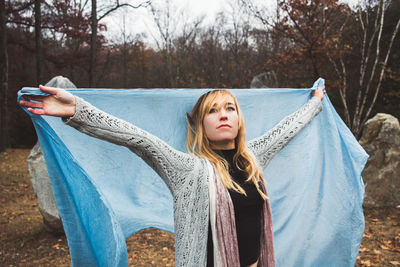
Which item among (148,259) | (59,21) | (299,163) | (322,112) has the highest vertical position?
(59,21)

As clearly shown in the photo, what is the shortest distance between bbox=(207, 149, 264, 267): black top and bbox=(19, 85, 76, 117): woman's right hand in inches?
42.2

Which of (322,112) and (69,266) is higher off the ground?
(322,112)

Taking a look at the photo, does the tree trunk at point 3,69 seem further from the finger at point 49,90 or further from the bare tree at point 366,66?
the finger at point 49,90

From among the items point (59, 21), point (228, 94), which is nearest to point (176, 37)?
point (59, 21)

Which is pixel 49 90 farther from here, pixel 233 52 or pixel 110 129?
pixel 233 52

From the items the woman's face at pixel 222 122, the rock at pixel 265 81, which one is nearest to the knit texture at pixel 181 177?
the woman's face at pixel 222 122

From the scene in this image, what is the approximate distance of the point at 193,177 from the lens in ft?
6.33

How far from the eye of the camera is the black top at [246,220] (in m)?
1.96

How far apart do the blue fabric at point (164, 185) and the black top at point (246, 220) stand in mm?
728

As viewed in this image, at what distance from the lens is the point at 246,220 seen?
2018 mm

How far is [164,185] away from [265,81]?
906 centimetres

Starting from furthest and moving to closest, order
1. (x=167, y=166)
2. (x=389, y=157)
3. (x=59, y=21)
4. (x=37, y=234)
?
1. (x=59, y=21)
2. (x=389, y=157)
3. (x=37, y=234)
4. (x=167, y=166)

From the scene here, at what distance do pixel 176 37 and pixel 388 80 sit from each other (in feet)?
57.1

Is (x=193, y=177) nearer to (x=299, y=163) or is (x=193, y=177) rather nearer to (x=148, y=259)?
(x=299, y=163)
